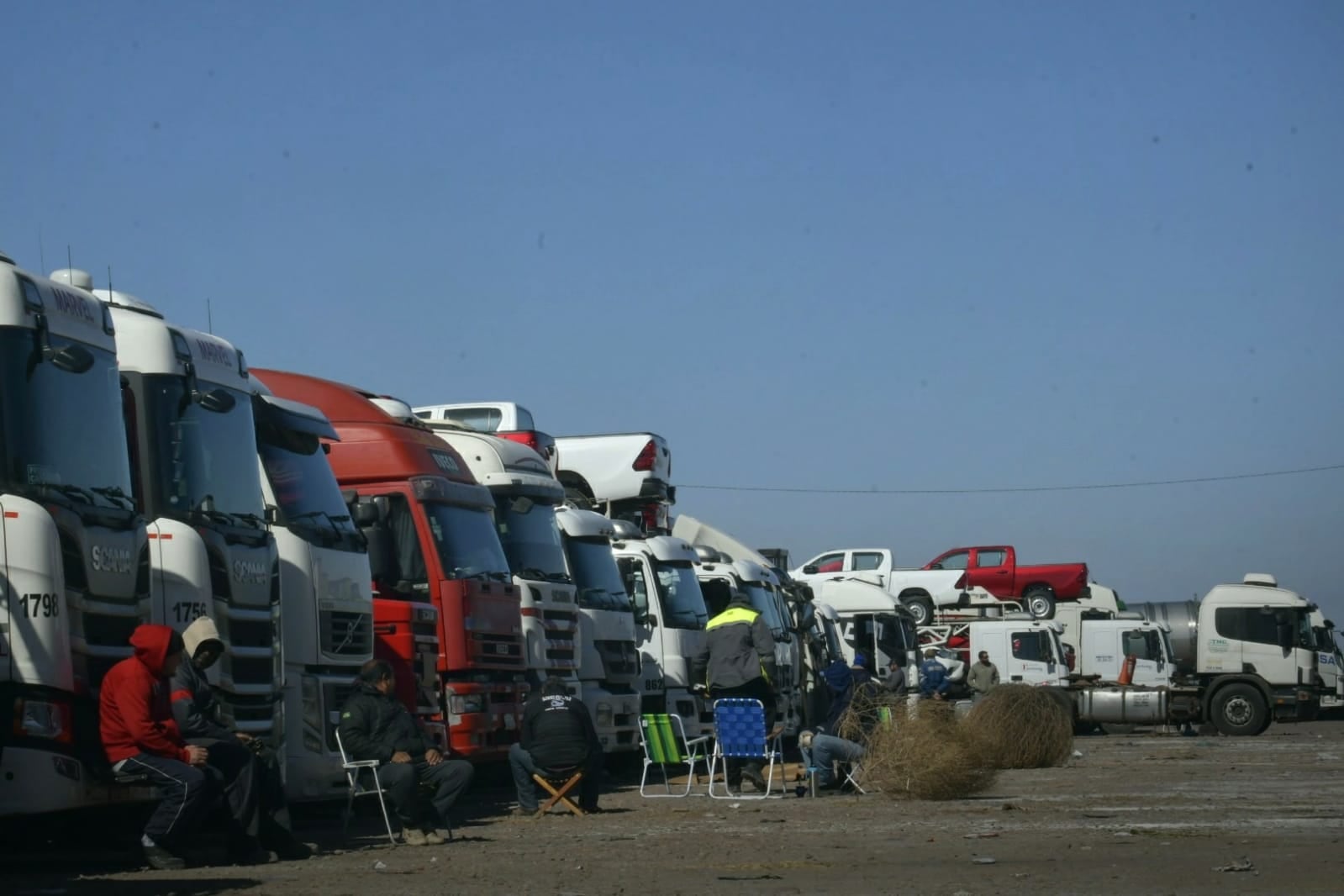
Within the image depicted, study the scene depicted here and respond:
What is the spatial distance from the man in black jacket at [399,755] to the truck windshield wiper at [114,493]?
2893 millimetres

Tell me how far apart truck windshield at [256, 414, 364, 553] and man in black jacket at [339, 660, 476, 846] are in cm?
116

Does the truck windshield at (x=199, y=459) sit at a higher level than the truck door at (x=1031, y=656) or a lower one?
higher

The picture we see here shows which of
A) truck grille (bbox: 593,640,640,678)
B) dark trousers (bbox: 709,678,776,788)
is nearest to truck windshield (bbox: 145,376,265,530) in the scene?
dark trousers (bbox: 709,678,776,788)

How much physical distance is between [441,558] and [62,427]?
6.45m

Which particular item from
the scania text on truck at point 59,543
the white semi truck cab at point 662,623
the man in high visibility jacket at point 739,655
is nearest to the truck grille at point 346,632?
the scania text on truck at point 59,543

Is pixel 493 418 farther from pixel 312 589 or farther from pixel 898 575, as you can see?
pixel 898 575

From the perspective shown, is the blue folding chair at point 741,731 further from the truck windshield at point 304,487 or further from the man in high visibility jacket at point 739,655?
the truck windshield at point 304,487

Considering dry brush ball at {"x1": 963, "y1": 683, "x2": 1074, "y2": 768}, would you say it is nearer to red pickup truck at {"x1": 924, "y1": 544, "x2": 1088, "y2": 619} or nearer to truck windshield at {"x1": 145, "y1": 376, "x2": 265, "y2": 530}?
truck windshield at {"x1": 145, "y1": 376, "x2": 265, "y2": 530}

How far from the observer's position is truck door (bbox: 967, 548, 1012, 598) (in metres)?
47.8

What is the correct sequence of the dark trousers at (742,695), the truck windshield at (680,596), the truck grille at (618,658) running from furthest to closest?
the truck windshield at (680,596) < the truck grille at (618,658) < the dark trousers at (742,695)

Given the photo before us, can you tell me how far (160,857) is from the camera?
10852 mm

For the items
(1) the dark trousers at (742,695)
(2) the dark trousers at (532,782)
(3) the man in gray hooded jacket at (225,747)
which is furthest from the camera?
(1) the dark trousers at (742,695)

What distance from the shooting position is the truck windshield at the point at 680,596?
22.8 metres

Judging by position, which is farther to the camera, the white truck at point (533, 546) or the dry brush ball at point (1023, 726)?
the dry brush ball at point (1023, 726)
